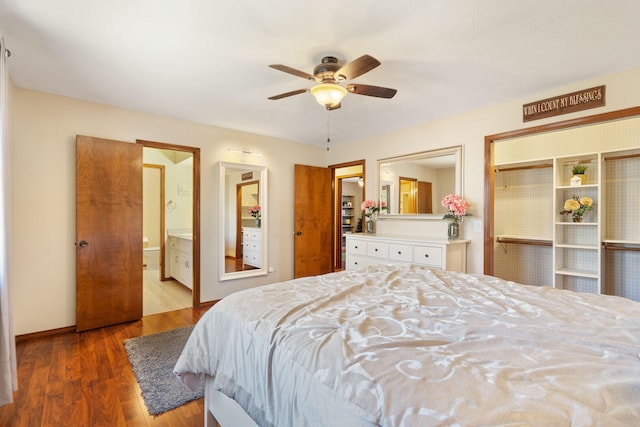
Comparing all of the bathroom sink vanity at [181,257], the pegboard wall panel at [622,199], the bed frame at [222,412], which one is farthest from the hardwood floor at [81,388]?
the pegboard wall panel at [622,199]

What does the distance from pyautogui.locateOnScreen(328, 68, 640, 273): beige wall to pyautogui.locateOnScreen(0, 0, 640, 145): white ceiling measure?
0.41ft

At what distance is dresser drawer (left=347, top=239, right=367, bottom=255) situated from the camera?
3958 mm

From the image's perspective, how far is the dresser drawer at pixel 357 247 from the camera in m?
3.96

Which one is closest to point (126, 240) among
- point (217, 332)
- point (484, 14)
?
point (217, 332)

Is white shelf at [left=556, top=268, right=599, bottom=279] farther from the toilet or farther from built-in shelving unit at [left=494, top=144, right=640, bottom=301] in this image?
the toilet

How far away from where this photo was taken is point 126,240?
10.8ft

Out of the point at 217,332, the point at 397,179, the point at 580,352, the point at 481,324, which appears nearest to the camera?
the point at 580,352

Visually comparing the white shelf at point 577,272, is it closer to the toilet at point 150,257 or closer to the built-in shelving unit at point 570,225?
the built-in shelving unit at point 570,225

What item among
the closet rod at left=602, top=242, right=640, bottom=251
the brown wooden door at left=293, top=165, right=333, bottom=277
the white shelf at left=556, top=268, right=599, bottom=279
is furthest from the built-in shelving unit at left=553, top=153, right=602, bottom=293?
the brown wooden door at left=293, top=165, right=333, bottom=277

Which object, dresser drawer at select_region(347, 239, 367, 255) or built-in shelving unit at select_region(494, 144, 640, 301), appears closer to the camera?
built-in shelving unit at select_region(494, 144, 640, 301)

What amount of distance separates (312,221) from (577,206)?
3.43 meters

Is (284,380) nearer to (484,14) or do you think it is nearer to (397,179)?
(484,14)

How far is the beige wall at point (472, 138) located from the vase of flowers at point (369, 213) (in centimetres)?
10

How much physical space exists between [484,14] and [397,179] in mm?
2481
